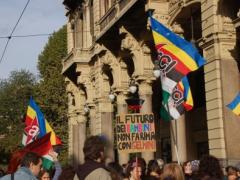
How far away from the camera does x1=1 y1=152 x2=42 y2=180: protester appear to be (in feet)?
15.1

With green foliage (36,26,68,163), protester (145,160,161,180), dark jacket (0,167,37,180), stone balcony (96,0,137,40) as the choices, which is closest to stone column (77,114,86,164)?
stone balcony (96,0,137,40)

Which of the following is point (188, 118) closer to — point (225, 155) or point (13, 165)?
point (225, 155)

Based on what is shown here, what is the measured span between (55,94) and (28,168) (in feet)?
127

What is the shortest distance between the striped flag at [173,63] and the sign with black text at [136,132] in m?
1.68

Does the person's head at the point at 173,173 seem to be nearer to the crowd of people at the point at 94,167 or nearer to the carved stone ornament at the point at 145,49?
the crowd of people at the point at 94,167

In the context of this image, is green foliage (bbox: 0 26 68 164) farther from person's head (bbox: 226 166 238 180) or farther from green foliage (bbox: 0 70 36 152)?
person's head (bbox: 226 166 238 180)

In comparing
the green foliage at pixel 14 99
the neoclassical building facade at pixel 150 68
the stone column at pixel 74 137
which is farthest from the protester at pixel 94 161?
the green foliage at pixel 14 99

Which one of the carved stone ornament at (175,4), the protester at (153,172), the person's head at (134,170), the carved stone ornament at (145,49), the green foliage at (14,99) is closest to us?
the person's head at (134,170)

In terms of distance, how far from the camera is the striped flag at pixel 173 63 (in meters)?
10.2

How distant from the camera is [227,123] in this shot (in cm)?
1293

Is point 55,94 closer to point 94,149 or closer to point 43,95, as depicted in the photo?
point 43,95

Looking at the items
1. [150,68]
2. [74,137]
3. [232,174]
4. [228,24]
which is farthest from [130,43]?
[74,137]

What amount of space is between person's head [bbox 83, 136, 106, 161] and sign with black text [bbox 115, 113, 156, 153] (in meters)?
3.65

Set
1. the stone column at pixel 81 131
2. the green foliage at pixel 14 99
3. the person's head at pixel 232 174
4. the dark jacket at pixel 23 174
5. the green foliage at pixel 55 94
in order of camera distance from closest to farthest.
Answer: the dark jacket at pixel 23 174 < the person's head at pixel 232 174 < the stone column at pixel 81 131 < the green foliage at pixel 55 94 < the green foliage at pixel 14 99
